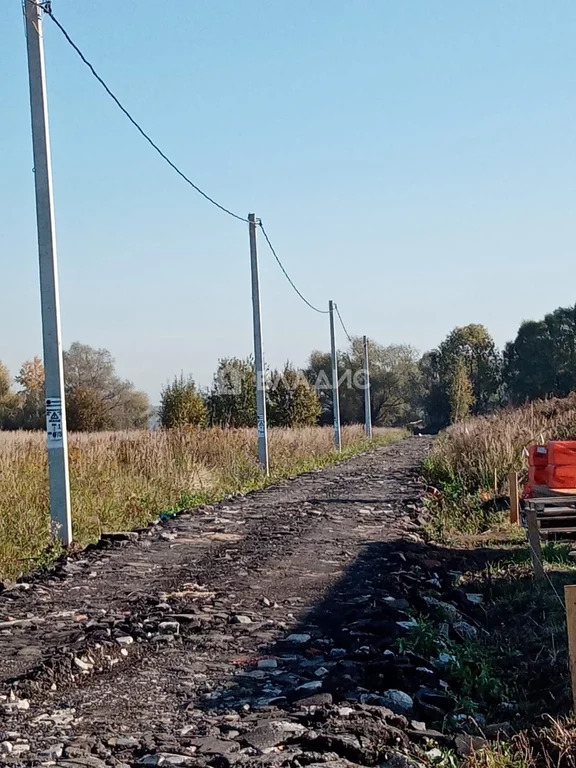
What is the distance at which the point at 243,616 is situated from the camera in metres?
6.87

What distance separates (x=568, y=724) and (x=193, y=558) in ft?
19.0

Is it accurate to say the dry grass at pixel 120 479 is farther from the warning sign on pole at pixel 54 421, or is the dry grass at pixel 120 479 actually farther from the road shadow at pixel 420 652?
the road shadow at pixel 420 652

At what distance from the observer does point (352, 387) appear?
3191 inches

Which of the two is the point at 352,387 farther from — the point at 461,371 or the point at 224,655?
the point at 224,655

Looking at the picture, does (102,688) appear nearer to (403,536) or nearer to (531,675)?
(531,675)

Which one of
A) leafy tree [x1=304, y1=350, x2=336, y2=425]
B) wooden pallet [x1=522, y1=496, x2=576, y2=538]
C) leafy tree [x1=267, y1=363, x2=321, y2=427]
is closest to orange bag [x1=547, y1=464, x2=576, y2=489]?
wooden pallet [x1=522, y1=496, x2=576, y2=538]

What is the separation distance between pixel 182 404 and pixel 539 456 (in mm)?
28151

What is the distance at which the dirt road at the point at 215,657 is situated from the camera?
4156 millimetres

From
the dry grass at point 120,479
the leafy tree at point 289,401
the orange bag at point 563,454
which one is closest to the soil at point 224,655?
the dry grass at point 120,479

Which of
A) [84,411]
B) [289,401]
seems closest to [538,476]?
[289,401]

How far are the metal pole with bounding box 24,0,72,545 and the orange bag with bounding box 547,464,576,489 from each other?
536cm

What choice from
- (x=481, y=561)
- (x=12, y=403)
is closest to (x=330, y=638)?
(x=481, y=561)

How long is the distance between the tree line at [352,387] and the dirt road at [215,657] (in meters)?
27.1

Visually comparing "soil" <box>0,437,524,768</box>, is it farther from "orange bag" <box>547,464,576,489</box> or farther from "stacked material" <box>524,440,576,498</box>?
"orange bag" <box>547,464,576,489</box>
